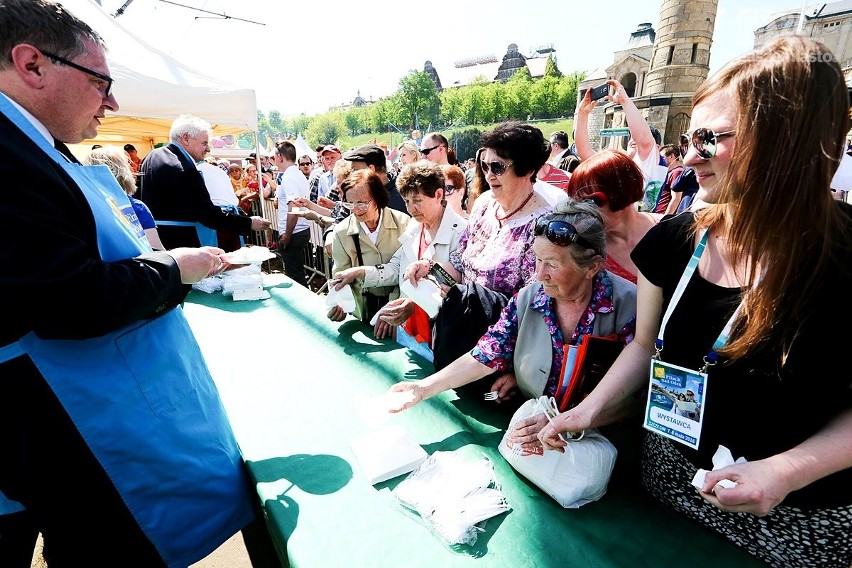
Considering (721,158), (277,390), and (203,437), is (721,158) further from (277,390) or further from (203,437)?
(277,390)

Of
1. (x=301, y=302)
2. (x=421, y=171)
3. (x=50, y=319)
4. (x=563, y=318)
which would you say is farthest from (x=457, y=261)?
(x=50, y=319)

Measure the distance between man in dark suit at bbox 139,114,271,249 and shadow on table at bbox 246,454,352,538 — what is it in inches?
112

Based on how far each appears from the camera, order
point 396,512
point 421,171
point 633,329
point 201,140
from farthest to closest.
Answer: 1. point 201,140
2. point 421,171
3. point 633,329
4. point 396,512

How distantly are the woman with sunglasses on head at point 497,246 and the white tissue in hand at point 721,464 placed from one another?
1.01 m

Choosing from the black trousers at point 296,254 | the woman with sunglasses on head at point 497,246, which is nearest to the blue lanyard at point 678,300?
the woman with sunglasses on head at point 497,246

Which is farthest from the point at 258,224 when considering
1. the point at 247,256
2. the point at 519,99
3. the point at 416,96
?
the point at 416,96

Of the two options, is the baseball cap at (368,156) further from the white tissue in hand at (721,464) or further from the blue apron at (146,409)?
the white tissue in hand at (721,464)

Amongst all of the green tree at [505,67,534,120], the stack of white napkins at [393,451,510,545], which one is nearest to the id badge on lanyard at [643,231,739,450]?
the stack of white napkins at [393,451,510,545]

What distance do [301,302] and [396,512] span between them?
7.41ft

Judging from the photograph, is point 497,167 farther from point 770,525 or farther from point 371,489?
point 770,525

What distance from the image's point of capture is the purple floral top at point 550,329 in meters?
1.54

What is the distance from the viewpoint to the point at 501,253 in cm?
215

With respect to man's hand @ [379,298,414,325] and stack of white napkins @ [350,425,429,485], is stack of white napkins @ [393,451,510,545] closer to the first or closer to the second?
stack of white napkins @ [350,425,429,485]

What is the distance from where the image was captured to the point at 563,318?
1602mm
